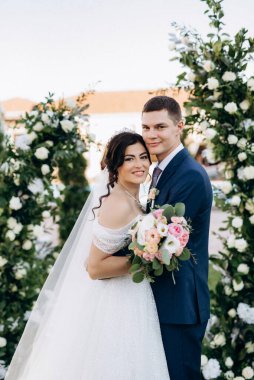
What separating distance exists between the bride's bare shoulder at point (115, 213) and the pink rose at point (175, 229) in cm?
43

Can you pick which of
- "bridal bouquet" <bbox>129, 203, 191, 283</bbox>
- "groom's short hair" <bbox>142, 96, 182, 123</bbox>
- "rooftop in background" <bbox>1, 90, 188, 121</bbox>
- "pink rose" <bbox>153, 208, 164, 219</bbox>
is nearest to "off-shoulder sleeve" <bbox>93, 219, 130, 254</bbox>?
"bridal bouquet" <bbox>129, 203, 191, 283</bbox>

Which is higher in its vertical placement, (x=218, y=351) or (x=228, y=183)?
(x=228, y=183)

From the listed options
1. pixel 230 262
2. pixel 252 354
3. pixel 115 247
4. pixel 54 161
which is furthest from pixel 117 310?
pixel 54 161

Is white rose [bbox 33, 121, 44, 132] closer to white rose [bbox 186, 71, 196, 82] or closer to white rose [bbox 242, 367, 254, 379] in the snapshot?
white rose [bbox 186, 71, 196, 82]

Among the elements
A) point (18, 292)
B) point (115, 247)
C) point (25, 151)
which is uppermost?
point (25, 151)

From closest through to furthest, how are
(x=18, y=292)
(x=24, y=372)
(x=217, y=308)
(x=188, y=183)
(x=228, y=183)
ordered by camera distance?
(x=188, y=183) < (x=24, y=372) < (x=228, y=183) < (x=217, y=308) < (x=18, y=292)

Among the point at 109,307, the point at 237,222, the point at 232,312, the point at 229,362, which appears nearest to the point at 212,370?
the point at 229,362

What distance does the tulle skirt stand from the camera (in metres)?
2.88

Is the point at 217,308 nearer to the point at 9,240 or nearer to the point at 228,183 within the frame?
the point at 228,183

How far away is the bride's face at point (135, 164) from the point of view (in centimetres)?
300

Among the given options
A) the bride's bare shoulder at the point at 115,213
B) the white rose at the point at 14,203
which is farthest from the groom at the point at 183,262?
the white rose at the point at 14,203

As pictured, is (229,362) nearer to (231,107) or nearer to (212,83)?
(231,107)

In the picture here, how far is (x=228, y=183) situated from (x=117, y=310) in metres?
1.38

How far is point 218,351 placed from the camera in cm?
395
